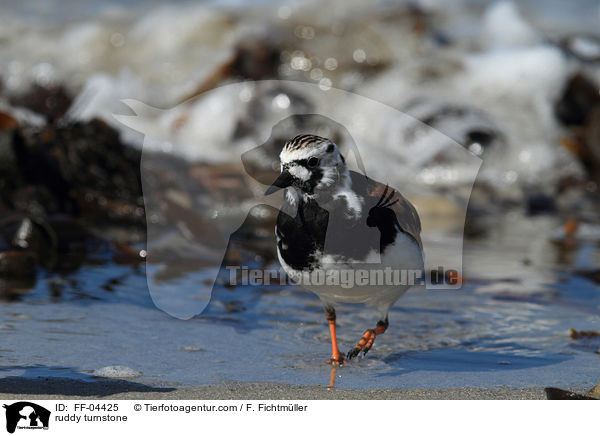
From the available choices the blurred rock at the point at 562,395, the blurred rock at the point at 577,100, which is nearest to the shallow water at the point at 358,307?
the blurred rock at the point at 577,100

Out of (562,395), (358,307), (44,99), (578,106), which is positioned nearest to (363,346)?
(562,395)

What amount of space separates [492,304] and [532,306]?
235mm

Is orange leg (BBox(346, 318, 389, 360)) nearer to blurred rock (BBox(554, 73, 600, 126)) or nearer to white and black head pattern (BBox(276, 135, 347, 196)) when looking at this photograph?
white and black head pattern (BBox(276, 135, 347, 196))

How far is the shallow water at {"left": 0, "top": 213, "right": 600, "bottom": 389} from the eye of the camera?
321cm

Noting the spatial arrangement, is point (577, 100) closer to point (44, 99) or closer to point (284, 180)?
point (44, 99)

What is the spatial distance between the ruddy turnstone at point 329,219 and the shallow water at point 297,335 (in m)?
0.49

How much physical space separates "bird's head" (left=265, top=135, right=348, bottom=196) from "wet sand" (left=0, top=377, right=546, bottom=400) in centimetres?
77

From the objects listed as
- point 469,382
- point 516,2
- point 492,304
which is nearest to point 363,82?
point 516,2

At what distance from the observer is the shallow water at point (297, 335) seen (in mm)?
3213

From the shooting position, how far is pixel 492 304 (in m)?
4.65

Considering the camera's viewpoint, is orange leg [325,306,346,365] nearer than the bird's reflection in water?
No

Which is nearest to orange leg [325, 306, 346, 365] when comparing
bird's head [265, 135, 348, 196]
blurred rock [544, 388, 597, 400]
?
bird's head [265, 135, 348, 196]
